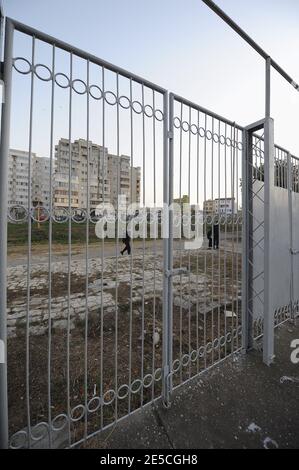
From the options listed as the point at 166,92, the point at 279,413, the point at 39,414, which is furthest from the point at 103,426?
the point at 166,92

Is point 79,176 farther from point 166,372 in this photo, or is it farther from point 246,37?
point 246,37

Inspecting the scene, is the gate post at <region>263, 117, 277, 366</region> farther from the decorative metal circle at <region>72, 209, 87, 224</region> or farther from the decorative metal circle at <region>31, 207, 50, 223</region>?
the decorative metal circle at <region>31, 207, 50, 223</region>

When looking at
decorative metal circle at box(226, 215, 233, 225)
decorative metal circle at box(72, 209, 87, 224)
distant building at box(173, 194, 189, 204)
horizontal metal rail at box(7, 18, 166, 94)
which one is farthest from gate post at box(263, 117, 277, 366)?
decorative metal circle at box(72, 209, 87, 224)

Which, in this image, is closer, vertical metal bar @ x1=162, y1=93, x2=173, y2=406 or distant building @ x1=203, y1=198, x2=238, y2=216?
vertical metal bar @ x1=162, y1=93, x2=173, y2=406

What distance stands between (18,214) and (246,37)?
116 inches

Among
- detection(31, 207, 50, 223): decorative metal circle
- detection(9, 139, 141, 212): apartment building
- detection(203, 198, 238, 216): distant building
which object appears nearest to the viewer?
detection(31, 207, 50, 223): decorative metal circle

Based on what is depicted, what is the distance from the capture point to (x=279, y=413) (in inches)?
86.3

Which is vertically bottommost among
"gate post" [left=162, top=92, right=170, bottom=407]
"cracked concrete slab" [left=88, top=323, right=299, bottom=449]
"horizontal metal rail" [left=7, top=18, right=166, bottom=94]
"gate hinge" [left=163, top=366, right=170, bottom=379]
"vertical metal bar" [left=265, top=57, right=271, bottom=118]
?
"cracked concrete slab" [left=88, top=323, right=299, bottom=449]

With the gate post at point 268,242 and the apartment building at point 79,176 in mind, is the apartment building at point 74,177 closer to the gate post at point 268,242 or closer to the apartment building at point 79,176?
the apartment building at point 79,176

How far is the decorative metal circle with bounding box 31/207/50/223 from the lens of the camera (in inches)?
63.0

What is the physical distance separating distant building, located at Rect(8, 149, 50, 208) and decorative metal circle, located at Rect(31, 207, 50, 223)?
52 millimetres

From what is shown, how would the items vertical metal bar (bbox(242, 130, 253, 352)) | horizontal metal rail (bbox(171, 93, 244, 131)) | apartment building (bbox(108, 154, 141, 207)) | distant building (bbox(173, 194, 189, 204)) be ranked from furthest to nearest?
vertical metal bar (bbox(242, 130, 253, 352)) < distant building (bbox(173, 194, 189, 204)) < horizontal metal rail (bbox(171, 93, 244, 131)) < apartment building (bbox(108, 154, 141, 207))

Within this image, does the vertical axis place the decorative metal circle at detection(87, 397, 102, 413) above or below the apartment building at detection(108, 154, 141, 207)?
below

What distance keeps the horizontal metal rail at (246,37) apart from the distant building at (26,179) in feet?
6.79
